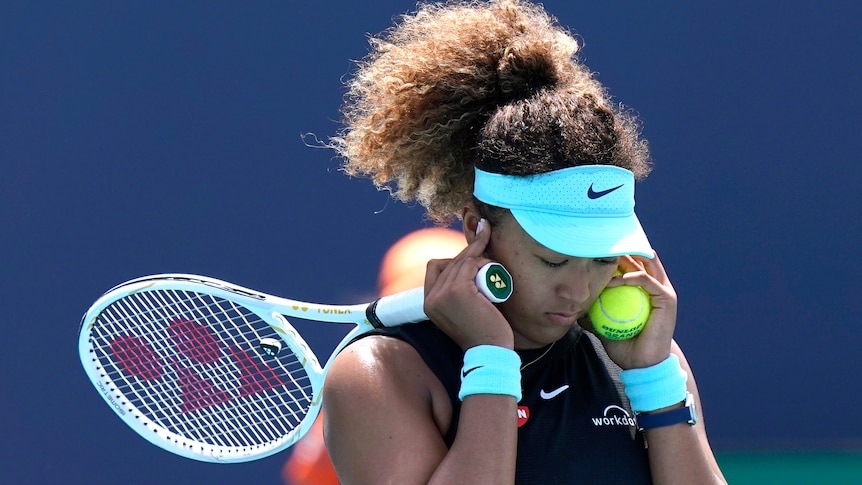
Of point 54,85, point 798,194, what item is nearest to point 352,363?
point 54,85

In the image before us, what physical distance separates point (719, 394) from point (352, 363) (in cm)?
263

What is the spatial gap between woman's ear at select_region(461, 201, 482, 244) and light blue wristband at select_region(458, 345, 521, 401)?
1.00ft

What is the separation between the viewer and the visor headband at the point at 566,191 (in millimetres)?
2055

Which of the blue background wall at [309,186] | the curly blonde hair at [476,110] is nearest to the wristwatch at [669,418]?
the curly blonde hair at [476,110]

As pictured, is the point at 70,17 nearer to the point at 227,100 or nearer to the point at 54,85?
the point at 54,85

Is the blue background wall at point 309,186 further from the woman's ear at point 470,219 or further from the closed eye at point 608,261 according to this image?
the closed eye at point 608,261

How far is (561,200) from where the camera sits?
205cm

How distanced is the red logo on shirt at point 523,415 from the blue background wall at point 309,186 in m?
2.06

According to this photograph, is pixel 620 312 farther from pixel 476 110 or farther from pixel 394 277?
pixel 394 277

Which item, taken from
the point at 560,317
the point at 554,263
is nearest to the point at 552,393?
the point at 560,317

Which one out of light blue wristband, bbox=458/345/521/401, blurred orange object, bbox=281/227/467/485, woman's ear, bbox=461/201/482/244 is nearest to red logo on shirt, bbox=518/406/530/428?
light blue wristband, bbox=458/345/521/401

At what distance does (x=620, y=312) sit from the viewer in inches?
85.9

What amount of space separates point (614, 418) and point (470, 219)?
497 millimetres

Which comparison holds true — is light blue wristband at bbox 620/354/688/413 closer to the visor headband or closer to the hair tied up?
the visor headband
